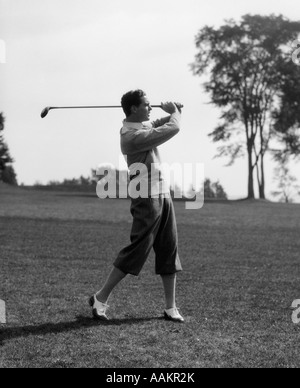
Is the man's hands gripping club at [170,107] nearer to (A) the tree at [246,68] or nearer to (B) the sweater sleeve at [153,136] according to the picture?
(B) the sweater sleeve at [153,136]

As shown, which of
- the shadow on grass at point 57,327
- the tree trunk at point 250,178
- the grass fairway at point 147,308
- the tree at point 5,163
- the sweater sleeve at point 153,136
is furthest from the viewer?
the tree at point 5,163

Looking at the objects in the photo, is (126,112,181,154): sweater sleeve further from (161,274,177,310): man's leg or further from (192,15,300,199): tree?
(192,15,300,199): tree

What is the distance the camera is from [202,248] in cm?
1234

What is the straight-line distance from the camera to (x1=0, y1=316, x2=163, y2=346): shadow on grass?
5.25m

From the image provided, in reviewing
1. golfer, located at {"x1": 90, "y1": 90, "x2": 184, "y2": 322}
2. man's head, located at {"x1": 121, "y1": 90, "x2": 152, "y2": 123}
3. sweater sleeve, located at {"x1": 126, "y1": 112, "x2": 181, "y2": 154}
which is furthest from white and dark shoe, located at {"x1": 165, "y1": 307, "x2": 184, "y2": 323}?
man's head, located at {"x1": 121, "y1": 90, "x2": 152, "y2": 123}

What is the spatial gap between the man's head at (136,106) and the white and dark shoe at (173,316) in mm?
1599

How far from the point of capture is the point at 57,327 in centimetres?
552

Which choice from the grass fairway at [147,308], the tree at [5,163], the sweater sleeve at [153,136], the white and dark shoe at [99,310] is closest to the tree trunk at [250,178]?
the tree at [5,163]

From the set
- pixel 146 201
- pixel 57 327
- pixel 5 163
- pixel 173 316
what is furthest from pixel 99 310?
pixel 5 163

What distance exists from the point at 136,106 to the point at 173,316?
1.75 metres

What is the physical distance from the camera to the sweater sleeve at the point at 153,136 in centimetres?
555

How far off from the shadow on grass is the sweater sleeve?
1394 millimetres

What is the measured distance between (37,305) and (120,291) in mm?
1176
